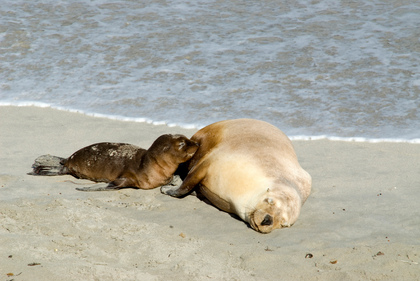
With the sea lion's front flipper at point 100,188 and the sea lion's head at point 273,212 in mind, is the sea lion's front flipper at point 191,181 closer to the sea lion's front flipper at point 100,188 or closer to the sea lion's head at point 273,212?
the sea lion's front flipper at point 100,188

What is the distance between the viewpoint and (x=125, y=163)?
17.5 ft

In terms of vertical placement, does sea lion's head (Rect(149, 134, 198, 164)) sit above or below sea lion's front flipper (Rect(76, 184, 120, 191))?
above

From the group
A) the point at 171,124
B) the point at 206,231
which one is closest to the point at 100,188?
the point at 206,231

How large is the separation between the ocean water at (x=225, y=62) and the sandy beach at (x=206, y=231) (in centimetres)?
160

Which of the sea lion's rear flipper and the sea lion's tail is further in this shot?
the sea lion's tail

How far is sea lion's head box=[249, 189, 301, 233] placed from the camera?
405 centimetres

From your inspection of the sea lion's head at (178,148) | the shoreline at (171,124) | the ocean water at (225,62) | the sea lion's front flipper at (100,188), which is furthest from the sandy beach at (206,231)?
the ocean water at (225,62)

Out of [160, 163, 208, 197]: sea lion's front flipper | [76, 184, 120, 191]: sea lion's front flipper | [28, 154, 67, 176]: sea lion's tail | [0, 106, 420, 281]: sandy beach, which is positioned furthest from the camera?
[28, 154, 67, 176]: sea lion's tail

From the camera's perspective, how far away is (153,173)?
514 cm

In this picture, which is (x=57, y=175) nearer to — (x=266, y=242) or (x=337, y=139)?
(x=266, y=242)

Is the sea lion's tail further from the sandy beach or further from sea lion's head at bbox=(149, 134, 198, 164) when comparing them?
sea lion's head at bbox=(149, 134, 198, 164)

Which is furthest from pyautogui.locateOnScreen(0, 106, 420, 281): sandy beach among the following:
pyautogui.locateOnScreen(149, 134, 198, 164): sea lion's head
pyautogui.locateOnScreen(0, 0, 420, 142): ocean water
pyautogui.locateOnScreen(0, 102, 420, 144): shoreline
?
pyautogui.locateOnScreen(0, 0, 420, 142): ocean water

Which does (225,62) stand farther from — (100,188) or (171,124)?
(100,188)

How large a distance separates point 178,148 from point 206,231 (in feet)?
3.61
